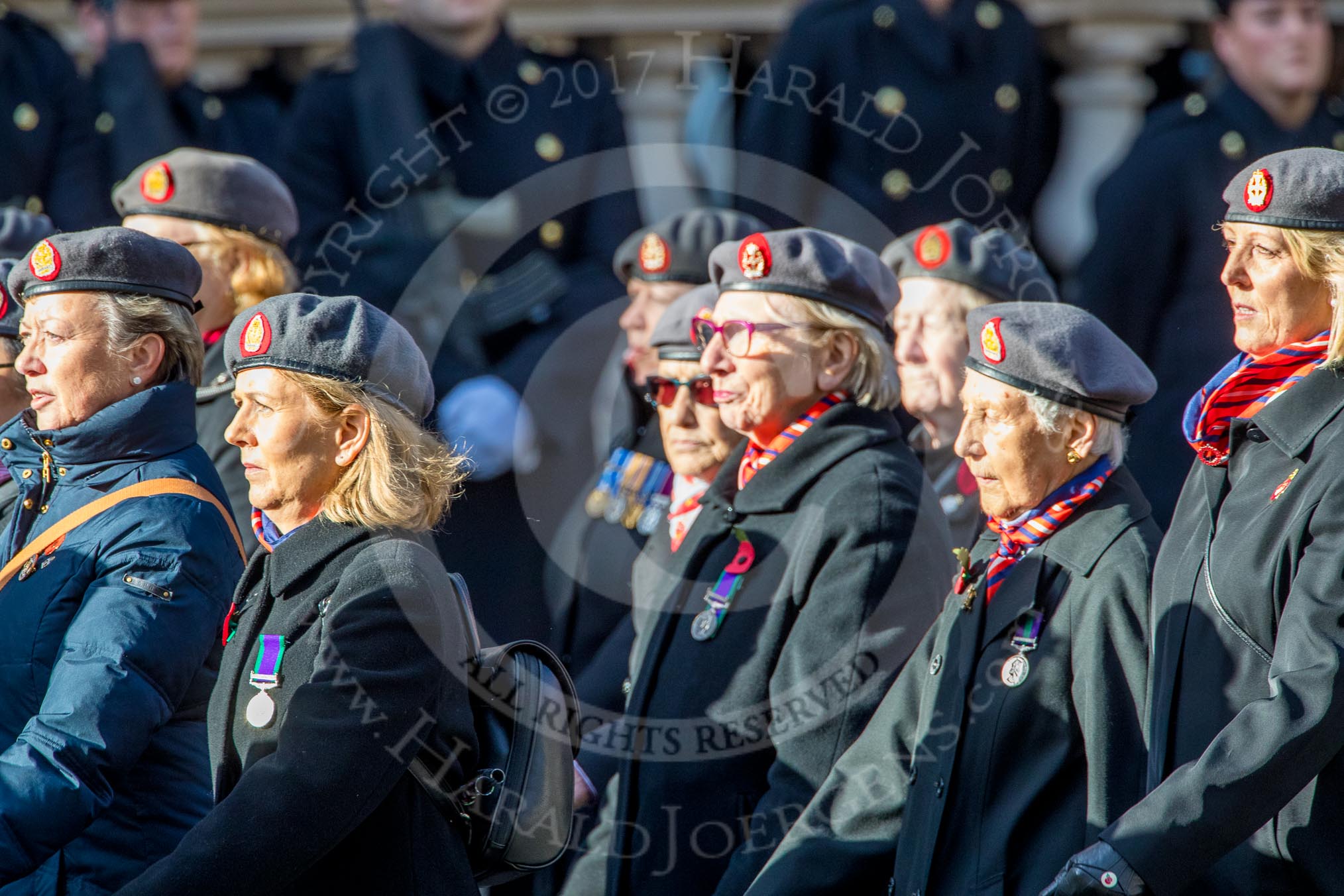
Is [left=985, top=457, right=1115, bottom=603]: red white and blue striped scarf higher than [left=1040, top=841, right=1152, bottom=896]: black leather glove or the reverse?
higher

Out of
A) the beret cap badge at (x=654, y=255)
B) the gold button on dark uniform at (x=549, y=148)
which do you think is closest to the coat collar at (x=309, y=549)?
the beret cap badge at (x=654, y=255)

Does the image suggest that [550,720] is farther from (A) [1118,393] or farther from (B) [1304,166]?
(B) [1304,166]

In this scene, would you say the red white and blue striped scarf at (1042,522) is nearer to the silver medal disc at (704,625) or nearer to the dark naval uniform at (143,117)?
the silver medal disc at (704,625)

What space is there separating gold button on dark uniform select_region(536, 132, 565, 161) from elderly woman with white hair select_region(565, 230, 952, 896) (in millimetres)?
2100

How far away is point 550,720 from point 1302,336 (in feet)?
4.63

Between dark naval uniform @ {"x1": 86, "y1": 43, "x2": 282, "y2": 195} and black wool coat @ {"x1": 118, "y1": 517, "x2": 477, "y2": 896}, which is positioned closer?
black wool coat @ {"x1": 118, "y1": 517, "x2": 477, "y2": 896}

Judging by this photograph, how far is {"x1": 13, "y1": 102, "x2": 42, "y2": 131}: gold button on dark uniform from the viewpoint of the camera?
6.60m

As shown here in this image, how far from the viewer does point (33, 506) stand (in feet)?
11.1

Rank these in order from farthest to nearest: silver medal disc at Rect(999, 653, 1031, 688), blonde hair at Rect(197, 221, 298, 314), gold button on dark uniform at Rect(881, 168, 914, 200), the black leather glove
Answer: gold button on dark uniform at Rect(881, 168, 914, 200), blonde hair at Rect(197, 221, 298, 314), silver medal disc at Rect(999, 653, 1031, 688), the black leather glove

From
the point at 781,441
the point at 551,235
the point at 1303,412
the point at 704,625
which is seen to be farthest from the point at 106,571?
the point at 551,235

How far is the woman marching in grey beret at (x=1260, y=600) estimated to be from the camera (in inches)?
105

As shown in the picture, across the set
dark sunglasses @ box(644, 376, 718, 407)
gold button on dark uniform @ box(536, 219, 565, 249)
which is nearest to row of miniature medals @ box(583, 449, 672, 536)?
dark sunglasses @ box(644, 376, 718, 407)

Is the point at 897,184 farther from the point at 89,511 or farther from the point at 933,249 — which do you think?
the point at 89,511

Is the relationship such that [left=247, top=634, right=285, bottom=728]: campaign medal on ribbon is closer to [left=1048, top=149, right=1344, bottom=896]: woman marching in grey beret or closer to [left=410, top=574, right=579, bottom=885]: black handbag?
[left=410, top=574, right=579, bottom=885]: black handbag
